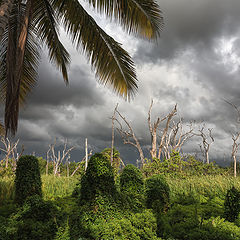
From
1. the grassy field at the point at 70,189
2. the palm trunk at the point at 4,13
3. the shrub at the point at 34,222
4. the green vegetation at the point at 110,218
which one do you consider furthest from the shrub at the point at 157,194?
the palm trunk at the point at 4,13

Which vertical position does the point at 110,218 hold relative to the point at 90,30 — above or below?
below

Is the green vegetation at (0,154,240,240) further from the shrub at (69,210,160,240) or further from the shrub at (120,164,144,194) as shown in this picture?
the shrub at (120,164,144,194)

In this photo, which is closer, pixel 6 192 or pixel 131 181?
pixel 131 181

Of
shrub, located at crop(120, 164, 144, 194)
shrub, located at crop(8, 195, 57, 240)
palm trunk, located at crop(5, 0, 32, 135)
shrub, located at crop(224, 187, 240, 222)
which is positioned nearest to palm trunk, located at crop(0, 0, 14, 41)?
palm trunk, located at crop(5, 0, 32, 135)

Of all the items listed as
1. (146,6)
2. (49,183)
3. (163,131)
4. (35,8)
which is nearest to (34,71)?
(35,8)

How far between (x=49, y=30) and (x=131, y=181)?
520 cm

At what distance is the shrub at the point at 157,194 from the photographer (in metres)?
5.97

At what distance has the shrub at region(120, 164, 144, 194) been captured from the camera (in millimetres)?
6449

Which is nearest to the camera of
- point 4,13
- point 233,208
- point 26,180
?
point 4,13

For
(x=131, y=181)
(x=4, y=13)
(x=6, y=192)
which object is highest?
(x=4, y=13)

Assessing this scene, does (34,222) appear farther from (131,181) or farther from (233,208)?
(233,208)

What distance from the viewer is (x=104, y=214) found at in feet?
13.9

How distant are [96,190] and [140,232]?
1219 mm

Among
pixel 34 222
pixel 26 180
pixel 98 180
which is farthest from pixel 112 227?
pixel 26 180
